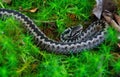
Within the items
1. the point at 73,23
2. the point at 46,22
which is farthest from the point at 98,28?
the point at 46,22

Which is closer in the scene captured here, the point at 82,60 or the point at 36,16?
the point at 82,60

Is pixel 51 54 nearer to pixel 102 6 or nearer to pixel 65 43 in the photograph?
pixel 65 43

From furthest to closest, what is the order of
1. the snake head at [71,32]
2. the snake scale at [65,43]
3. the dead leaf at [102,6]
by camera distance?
the dead leaf at [102,6], the snake head at [71,32], the snake scale at [65,43]

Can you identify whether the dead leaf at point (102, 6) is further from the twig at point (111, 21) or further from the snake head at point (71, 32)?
the snake head at point (71, 32)

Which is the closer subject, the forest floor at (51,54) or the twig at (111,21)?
the forest floor at (51,54)

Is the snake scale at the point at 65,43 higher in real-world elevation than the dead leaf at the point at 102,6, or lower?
lower

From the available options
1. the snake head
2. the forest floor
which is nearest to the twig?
the forest floor

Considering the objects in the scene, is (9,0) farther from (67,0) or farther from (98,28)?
(98,28)

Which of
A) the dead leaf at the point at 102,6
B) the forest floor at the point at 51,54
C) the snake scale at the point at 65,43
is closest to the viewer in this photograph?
the forest floor at the point at 51,54

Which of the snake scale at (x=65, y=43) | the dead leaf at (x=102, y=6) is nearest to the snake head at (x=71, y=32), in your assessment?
the snake scale at (x=65, y=43)
